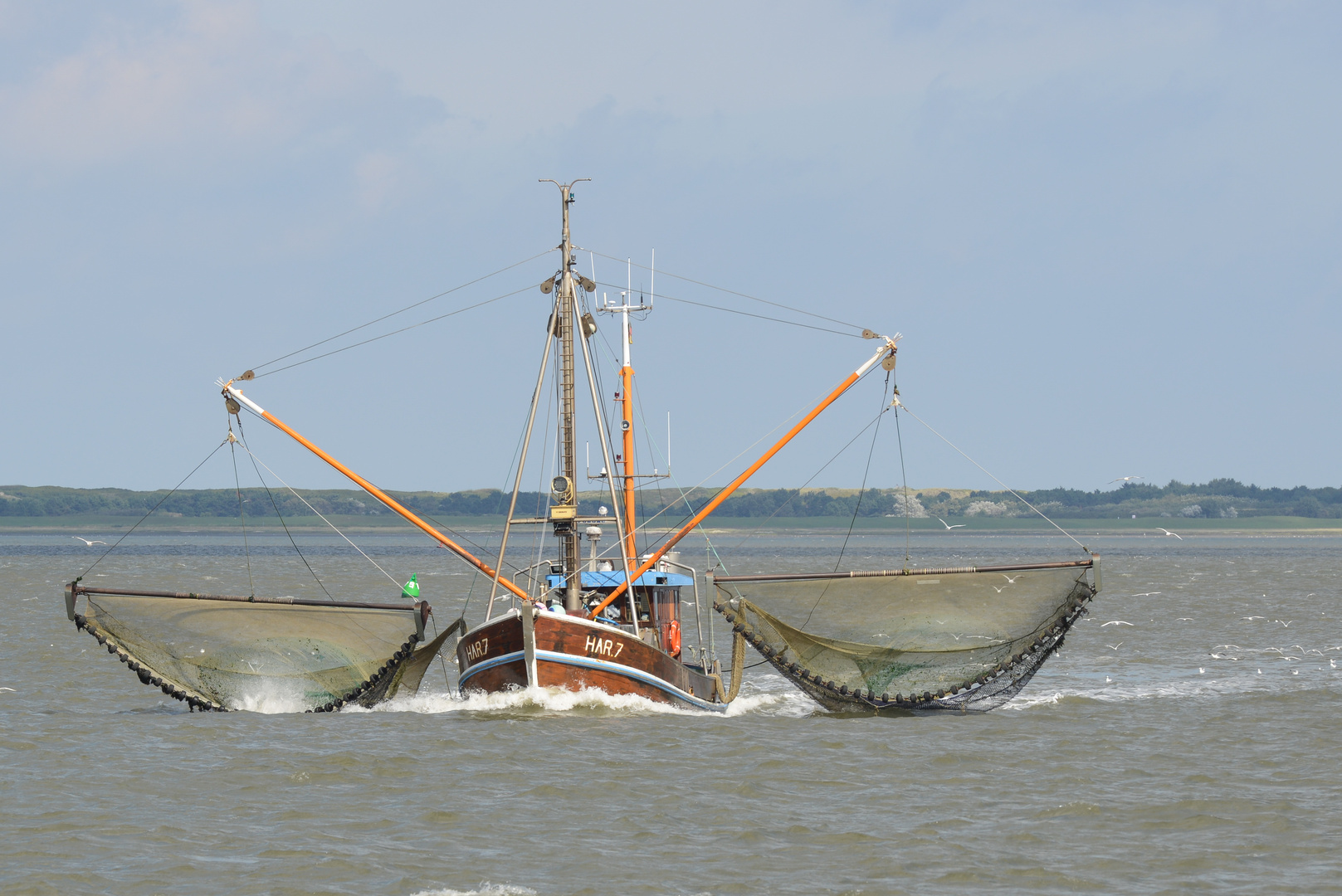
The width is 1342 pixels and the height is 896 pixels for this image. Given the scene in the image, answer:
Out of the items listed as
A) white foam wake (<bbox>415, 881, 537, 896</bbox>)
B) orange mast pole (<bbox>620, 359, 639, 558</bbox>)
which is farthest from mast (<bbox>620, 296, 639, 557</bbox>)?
white foam wake (<bbox>415, 881, 537, 896</bbox>)

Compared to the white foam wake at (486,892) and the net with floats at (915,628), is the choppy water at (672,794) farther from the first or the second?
the net with floats at (915,628)

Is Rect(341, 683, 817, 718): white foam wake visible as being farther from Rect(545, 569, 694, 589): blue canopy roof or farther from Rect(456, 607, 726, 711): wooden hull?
Rect(545, 569, 694, 589): blue canopy roof

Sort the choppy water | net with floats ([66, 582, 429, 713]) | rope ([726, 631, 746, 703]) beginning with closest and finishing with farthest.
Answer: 1. the choppy water
2. net with floats ([66, 582, 429, 713])
3. rope ([726, 631, 746, 703])

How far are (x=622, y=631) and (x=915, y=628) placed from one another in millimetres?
5021

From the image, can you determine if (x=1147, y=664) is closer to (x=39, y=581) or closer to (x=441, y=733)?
(x=441, y=733)

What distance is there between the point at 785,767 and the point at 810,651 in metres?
5.51

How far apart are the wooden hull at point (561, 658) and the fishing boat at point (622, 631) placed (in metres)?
0.04

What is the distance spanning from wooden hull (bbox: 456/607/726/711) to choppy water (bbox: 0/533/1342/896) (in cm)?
33

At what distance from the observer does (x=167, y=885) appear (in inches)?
485

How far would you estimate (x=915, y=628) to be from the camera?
23.8 m

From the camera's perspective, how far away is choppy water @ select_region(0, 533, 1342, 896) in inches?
508

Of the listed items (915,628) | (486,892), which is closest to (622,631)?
(915,628)

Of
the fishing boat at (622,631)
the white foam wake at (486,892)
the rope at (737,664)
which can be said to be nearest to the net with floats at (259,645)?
the fishing boat at (622,631)

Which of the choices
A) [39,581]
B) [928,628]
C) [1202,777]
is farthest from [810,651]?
[39,581]
